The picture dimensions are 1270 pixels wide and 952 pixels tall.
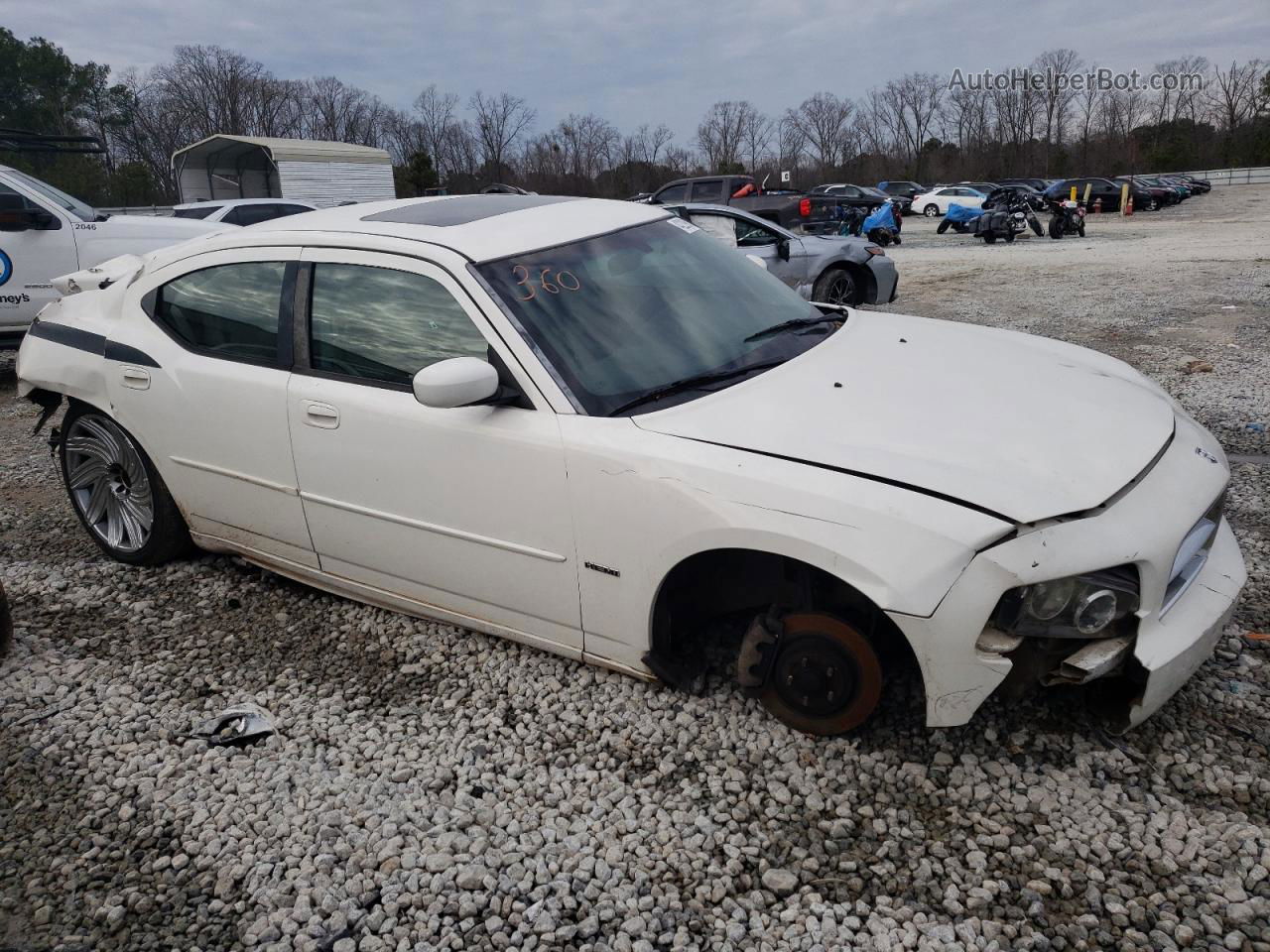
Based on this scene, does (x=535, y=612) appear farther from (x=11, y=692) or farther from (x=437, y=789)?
(x=11, y=692)

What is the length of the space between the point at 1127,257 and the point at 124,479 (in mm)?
17864

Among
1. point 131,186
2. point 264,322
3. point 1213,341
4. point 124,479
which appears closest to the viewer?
point 264,322

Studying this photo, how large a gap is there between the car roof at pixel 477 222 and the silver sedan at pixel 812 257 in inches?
244

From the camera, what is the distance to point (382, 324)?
10.8 feet

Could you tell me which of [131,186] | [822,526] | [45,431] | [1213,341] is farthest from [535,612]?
[131,186]

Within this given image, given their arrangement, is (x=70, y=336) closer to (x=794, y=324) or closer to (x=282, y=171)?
(x=794, y=324)

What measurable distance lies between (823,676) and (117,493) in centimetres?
347

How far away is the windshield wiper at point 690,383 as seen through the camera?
288cm

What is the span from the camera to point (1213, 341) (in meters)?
8.58

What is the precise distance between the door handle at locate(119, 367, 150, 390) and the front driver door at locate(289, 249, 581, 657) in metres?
0.92

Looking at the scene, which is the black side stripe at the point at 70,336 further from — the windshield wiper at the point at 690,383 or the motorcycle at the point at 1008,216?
the motorcycle at the point at 1008,216

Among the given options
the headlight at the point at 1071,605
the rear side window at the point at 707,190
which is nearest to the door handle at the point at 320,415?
the headlight at the point at 1071,605

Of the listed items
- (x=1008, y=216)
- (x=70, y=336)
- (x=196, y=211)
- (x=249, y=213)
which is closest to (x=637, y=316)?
(x=70, y=336)

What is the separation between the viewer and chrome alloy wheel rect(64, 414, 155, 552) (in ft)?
13.8
